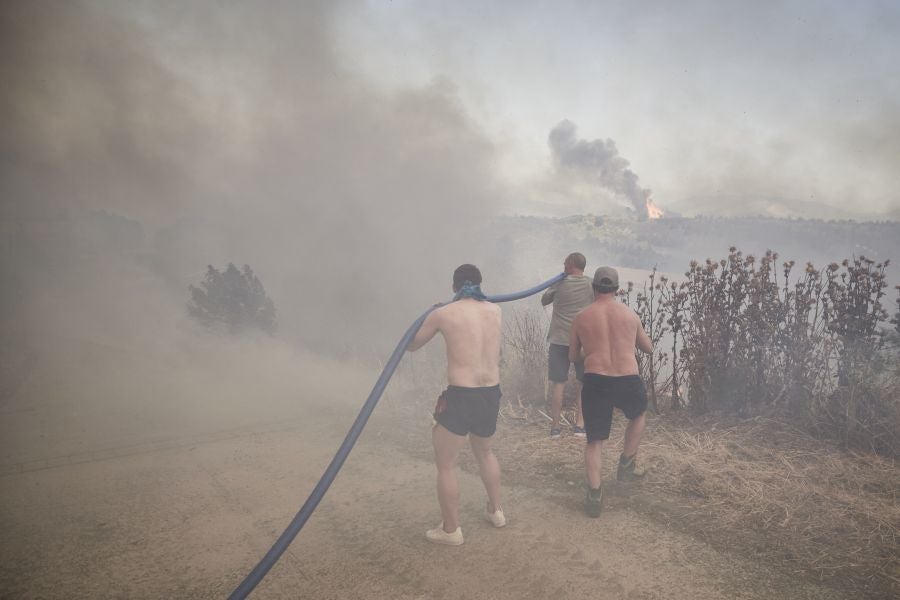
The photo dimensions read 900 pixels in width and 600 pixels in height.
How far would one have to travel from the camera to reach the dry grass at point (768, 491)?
3.06 metres

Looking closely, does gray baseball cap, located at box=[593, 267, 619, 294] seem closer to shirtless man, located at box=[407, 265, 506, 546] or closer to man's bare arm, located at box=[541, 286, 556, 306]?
shirtless man, located at box=[407, 265, 506, 546]

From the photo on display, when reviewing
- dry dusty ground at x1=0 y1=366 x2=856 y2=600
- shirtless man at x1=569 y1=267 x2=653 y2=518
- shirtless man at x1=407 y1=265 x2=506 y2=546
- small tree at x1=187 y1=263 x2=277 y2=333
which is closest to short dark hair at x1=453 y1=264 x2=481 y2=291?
shirtless man at x1=407 y1=265 x2=506 y2=546

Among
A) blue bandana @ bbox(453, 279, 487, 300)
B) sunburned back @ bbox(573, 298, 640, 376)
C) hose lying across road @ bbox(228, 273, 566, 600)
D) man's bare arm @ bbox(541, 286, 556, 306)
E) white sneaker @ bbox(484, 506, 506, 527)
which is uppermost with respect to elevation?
blue bandana @ bbox(453, 279, 487, 300)

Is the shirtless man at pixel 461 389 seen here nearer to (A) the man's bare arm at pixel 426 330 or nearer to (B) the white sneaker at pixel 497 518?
(A) the man's bare arm at pixel 426 330

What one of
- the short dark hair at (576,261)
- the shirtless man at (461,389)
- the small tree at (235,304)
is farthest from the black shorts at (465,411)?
the small tree at (235,304)

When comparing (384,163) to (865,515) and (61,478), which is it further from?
(865,515)

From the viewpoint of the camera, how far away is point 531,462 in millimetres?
4770

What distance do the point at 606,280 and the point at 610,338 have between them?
436 mm

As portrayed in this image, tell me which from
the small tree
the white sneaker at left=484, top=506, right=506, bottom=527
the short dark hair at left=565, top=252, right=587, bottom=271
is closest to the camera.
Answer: the white sneaker at left=484, top=506, right=506, bottom=527

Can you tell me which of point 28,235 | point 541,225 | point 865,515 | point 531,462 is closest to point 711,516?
point 865,515

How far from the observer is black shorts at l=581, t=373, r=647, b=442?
3.65 meters

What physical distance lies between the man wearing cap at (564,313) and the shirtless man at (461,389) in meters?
1.92

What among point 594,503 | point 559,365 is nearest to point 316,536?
point 594,503

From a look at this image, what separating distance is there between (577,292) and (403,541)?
2862 millimetres
